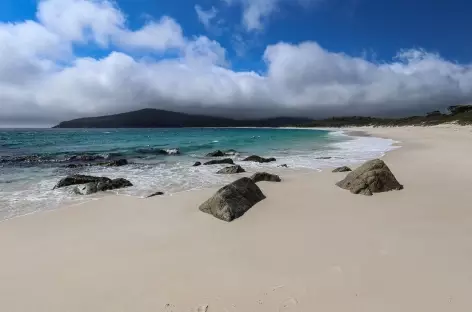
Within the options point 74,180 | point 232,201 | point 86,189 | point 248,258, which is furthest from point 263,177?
point 74,180

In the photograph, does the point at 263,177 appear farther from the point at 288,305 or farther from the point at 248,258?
the point at 288,305

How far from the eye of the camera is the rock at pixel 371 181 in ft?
29.3

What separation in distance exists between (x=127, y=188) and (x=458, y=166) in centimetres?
1496

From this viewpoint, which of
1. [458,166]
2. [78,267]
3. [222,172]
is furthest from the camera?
[222,172]

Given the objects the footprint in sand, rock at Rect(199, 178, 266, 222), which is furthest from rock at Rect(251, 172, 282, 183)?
the footprint in sand

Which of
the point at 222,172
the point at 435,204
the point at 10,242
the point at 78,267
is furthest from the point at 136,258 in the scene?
the point at 222,172

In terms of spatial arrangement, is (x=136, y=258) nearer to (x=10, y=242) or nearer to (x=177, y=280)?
(x=177, y=280)

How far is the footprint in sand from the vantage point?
3559mm

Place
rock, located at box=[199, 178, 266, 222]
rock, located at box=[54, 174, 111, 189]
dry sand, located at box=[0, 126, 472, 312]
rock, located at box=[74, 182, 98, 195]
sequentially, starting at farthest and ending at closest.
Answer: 1. rock, located at box=[54, 174, 111, 189]
2. rock, located at box=[74, 182, 98, 195]
3. rock, located at box=[199, 178, 266, 222]
4. dry sand, located at box=[0, 126, 472, 312]

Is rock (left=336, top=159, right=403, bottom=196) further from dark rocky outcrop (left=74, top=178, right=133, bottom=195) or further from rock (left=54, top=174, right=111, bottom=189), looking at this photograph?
rock (left=54, top=174, right=111, bottom=189)

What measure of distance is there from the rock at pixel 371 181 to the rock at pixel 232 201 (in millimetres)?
3286

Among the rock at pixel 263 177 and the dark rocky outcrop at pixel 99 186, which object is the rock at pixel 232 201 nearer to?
the rock at pixel 263 177

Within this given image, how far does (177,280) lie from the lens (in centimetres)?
424

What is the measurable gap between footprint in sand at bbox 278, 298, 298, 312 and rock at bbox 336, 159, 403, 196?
5996 mm
